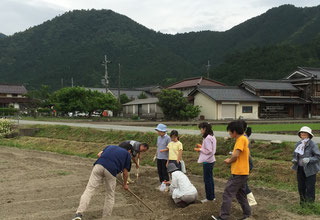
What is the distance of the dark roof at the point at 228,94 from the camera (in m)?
30.8

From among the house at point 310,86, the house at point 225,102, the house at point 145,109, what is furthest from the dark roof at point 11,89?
the house at point 310,86

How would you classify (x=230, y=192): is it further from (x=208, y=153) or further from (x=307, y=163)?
(x=307, y=163)

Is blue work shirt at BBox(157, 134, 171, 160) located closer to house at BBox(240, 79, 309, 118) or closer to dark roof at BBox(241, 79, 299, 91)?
house at BBox(240, 79, 309, 118)

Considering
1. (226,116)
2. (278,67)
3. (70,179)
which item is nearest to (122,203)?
(70,179)

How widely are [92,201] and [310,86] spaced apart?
116ft

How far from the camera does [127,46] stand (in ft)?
269

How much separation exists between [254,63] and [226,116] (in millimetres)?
26073

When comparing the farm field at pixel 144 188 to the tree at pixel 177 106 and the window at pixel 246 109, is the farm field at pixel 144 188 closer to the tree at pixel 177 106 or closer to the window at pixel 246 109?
the tree at pixel 177 106

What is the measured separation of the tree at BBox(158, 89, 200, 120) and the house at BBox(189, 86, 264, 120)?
2.98 metres

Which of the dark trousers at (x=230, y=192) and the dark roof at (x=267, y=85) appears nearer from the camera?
the dark trousers at (x=230, y=192)

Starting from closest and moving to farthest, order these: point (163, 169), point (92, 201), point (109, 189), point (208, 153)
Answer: point (109, 189) < point (208, 153) < point (92, 201) < point (163, 169)

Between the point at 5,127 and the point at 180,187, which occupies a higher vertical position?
the point at 5,127

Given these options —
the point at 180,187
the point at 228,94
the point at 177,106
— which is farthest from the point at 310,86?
the point at 180,187

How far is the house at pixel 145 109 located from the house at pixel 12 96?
760 inches
